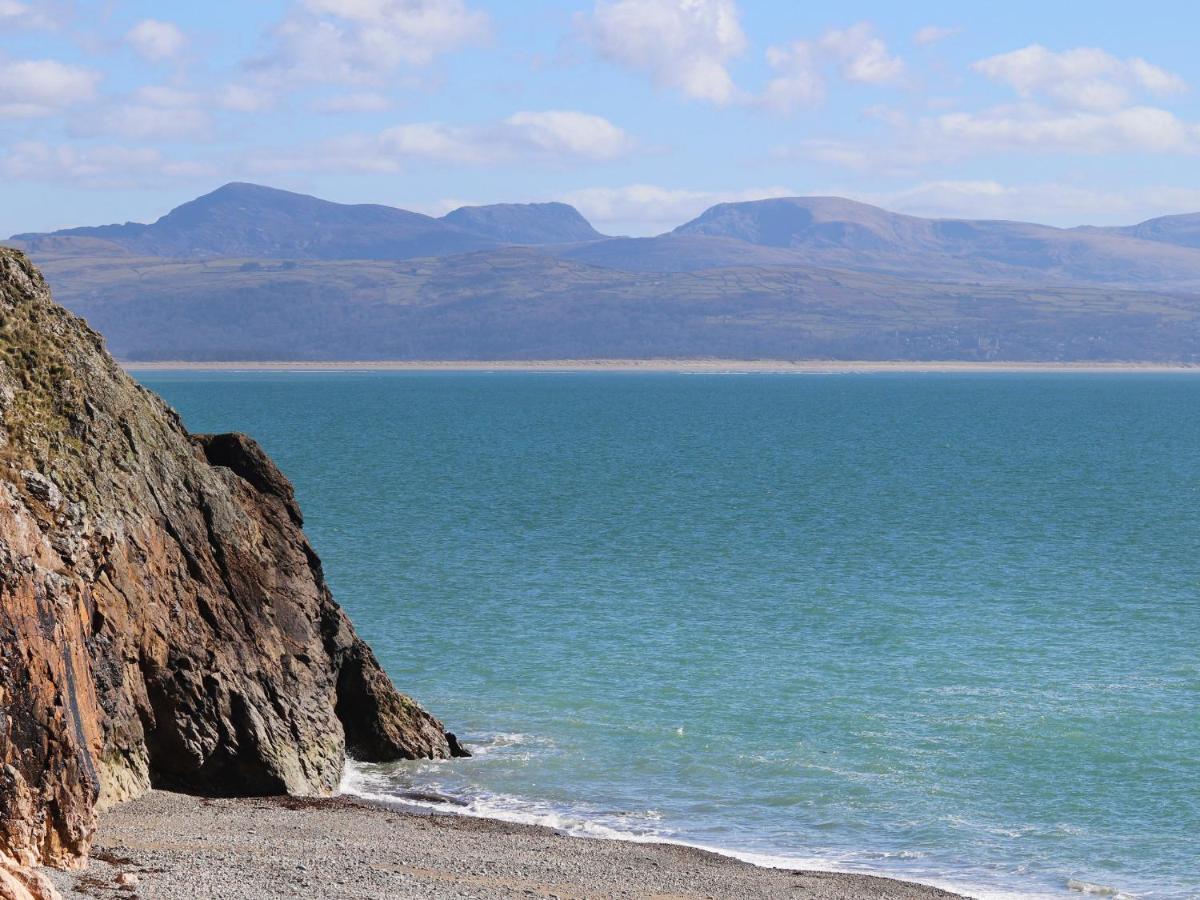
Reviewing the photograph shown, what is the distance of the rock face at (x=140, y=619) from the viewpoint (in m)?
20.0

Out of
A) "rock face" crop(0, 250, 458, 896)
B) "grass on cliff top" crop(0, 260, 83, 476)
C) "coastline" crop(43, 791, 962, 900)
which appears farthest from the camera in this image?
"grass on cliff top" crop(0, 260, 83, 476)

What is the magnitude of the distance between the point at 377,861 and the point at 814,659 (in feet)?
62.5

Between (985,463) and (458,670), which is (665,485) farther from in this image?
(458,670)

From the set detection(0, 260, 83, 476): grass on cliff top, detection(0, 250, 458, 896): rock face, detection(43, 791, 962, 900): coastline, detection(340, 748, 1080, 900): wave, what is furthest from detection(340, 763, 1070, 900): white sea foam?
detection(0, 260, 83, 476): grass on cliff top

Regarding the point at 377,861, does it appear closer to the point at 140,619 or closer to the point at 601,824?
the point at 601,824

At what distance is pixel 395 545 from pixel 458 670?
70.2ft

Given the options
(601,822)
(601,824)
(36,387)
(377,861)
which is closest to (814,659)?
(601,822)

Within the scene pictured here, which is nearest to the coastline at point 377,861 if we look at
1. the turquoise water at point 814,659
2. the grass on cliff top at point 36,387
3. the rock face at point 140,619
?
the rock face at point 140,619

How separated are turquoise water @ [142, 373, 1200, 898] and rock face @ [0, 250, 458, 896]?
82.1 inches

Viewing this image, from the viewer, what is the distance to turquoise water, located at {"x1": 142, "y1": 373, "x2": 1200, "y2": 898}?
90.9 ft

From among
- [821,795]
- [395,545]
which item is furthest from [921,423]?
[821,795]

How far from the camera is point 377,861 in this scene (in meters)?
22.8

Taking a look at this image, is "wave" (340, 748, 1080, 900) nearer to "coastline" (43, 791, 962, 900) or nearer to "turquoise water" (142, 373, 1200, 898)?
"turquoise water" (142, 373, 1200, 898)

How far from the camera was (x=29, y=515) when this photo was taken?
2147 centimetres
